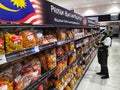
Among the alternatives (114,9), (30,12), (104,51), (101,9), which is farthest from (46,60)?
(101,9)

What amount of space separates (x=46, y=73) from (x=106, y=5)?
14229 mm

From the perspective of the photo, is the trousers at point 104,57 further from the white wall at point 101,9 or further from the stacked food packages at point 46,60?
the white wall at point 101,9

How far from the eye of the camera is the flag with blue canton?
4.32 ft

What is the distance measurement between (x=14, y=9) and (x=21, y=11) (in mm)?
116

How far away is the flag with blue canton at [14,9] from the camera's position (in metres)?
1.32

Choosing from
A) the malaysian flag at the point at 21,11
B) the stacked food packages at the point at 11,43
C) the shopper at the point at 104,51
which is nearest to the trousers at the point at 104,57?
the shopper at the point at 104,51

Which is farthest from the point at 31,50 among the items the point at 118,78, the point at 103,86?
the point at 118,78

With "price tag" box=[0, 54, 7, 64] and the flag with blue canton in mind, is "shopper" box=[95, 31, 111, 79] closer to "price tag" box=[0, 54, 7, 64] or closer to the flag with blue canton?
the flag with blue canton

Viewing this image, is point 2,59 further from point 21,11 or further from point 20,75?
point 21,11

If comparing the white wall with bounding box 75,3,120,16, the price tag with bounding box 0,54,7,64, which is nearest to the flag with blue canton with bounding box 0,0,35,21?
the price tag with bounding box 0,54,7,64

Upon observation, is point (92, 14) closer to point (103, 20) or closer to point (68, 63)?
point (103, 20)

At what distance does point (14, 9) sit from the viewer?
146cm

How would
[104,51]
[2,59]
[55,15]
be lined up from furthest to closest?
[104,51]
[55,15]
[2,59]

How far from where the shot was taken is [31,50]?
156 cm
